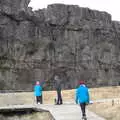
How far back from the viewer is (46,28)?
2322 inches

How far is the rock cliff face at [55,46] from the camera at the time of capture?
5641 cm

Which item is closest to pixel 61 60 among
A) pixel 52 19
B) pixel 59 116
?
pixel 52 19

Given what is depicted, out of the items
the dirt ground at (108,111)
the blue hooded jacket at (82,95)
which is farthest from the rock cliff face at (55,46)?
the blue hooded jacket at (82,95)

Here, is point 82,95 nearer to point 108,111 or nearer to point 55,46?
point 108,111

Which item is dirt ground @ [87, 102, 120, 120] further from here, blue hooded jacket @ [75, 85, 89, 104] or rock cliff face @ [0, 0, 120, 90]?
rock cliff face @ [0, 0, 120, 90]

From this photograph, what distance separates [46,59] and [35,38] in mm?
3509

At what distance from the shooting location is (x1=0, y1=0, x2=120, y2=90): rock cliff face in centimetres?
5641

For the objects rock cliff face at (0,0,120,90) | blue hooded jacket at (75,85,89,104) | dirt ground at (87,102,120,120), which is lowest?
dirt ground at (87,102,120,120)

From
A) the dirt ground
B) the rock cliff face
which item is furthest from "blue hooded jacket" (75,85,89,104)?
the rock cliff face

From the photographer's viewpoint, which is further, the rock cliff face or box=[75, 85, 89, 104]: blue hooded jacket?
the rock cliff face

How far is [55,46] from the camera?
5962 centimetres

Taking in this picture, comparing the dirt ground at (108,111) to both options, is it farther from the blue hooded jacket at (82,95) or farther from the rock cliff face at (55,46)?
the rock cliff face at (55,46)

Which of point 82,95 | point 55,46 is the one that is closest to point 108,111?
point 82,95

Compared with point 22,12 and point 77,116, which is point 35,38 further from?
point 77,116
